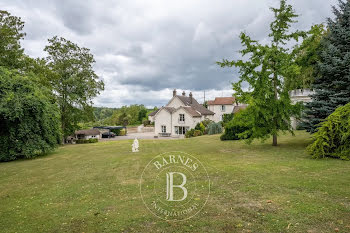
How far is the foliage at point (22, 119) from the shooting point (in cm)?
1559

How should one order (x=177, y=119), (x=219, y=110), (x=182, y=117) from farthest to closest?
(x=219, y=110) → (x=177, y=119) → (x=182, y=117)

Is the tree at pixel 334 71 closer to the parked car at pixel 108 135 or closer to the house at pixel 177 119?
the house at pixel 177 119

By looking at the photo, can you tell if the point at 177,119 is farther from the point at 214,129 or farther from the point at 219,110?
the point at 219,110

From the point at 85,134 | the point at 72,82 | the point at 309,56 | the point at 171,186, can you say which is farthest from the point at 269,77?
the point at 85,134

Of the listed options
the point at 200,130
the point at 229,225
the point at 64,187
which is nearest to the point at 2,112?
the point at 64,187

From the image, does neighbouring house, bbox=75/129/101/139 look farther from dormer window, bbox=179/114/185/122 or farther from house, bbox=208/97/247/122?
house, bbox=208/97/247/122

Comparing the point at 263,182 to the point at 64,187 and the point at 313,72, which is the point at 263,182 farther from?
the point at 313,72

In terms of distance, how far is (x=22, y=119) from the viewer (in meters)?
16.5

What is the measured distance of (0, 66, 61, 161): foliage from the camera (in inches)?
614

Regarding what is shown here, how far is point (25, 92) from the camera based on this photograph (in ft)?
54.6

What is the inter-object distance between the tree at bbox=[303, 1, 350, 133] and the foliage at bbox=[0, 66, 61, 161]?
766 inches

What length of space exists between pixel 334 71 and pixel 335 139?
175 inches

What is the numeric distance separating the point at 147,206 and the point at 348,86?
1427cm

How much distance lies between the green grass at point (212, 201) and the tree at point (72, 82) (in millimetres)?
22245
